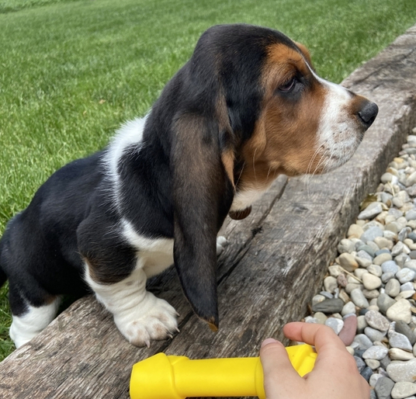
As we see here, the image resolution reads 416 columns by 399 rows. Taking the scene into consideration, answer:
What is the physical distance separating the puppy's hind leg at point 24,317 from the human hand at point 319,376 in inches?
57.4

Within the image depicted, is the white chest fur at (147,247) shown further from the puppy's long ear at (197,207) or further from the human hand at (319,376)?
the human hand at (319,376)

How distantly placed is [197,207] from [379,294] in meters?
1.49

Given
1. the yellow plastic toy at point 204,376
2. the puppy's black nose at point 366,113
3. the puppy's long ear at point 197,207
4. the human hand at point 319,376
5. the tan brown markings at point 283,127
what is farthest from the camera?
the puppy's black nose at point 366,113

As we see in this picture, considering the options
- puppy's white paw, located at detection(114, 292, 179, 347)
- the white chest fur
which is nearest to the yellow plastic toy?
puppy's white paw, located at detection(114, 292, 179, 347)

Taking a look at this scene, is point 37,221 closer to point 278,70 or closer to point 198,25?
point 278,70

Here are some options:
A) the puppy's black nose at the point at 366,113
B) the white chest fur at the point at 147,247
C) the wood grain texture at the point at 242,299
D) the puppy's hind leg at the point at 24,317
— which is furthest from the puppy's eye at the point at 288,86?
the puppy's hind leg at the point at 24,317

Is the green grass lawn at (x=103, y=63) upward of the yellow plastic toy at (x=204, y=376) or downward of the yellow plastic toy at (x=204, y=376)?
downward

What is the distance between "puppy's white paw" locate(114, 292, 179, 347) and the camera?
2248 mm

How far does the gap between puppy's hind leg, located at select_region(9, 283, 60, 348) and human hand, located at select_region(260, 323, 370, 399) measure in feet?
4.78

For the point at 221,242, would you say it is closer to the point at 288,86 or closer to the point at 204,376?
the point at 288,86

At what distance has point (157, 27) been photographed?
1362cm

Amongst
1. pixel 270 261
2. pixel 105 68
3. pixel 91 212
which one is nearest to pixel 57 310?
pixel 91 212

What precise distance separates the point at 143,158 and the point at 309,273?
3.64 ft

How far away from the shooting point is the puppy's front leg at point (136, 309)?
89.0 inches
